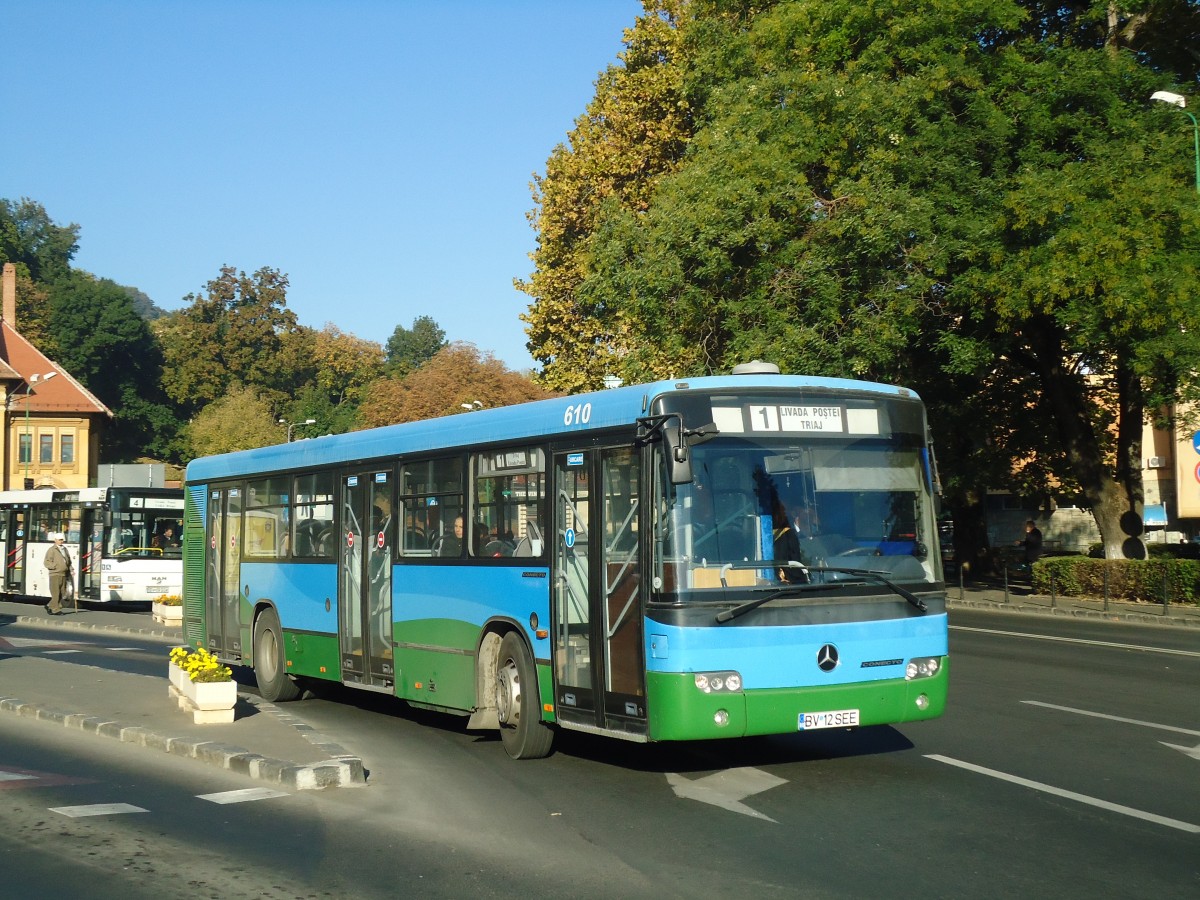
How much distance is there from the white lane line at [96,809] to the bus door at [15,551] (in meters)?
33.0

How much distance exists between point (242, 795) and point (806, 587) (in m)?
4.19

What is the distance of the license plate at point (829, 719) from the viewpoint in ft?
31.1

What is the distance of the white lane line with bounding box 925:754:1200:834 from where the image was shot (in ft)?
27.5

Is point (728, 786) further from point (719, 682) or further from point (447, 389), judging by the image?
point (447, 389)

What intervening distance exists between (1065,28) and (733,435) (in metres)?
26.8

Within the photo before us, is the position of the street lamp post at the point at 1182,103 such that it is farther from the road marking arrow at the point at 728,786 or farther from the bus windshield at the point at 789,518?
the road marking arrow at the point at 728,786

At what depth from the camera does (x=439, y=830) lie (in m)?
8.59

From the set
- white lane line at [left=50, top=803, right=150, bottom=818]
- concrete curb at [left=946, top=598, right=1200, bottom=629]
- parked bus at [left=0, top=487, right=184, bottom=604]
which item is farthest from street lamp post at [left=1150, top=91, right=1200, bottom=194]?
parked bus at [left=0, top=487, right=184, bottom=604]

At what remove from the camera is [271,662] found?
53.6 feet

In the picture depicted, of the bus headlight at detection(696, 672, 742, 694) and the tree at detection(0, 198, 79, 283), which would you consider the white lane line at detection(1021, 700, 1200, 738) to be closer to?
the bus headlight at detection(696, 672, 742, 694)

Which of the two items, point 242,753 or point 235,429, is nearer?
point 242,753

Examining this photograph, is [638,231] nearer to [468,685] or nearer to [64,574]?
[64,574]

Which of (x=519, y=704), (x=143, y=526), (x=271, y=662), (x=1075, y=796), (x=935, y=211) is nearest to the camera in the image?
(x=1075, y=796)

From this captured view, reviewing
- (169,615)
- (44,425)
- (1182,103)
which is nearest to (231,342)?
(44,425)
